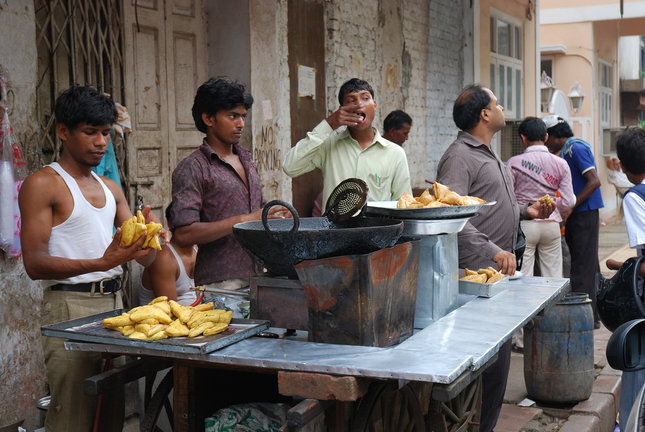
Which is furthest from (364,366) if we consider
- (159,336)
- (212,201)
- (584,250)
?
(584,250)

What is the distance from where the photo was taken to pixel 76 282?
10.9 feet

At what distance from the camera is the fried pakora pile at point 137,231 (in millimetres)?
2920

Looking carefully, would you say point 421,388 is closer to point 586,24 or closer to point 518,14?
point 518,14

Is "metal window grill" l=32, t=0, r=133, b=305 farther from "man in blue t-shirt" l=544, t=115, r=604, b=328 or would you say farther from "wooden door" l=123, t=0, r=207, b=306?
"man in blue t-shirt" l=544, t=115, r=604, b=328

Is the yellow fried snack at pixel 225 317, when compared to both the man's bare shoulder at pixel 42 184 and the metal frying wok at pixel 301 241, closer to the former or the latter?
the metal frying wok at pixel 301 241

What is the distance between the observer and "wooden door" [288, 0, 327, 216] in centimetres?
702

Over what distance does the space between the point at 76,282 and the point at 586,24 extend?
64.1 feet

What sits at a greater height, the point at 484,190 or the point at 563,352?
the point at 484,190

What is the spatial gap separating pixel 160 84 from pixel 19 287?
206cm

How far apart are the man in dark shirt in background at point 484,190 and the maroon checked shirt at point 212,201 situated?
4.02ft

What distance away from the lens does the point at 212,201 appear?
3.71 m

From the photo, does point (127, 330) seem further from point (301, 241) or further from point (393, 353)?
point (393, 353)

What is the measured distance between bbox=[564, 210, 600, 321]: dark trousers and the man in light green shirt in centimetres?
360

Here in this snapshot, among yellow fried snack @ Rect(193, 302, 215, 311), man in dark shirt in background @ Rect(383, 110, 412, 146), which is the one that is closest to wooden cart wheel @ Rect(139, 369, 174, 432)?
yellow fried snack @ Rect(193, 302, 215, 311)
